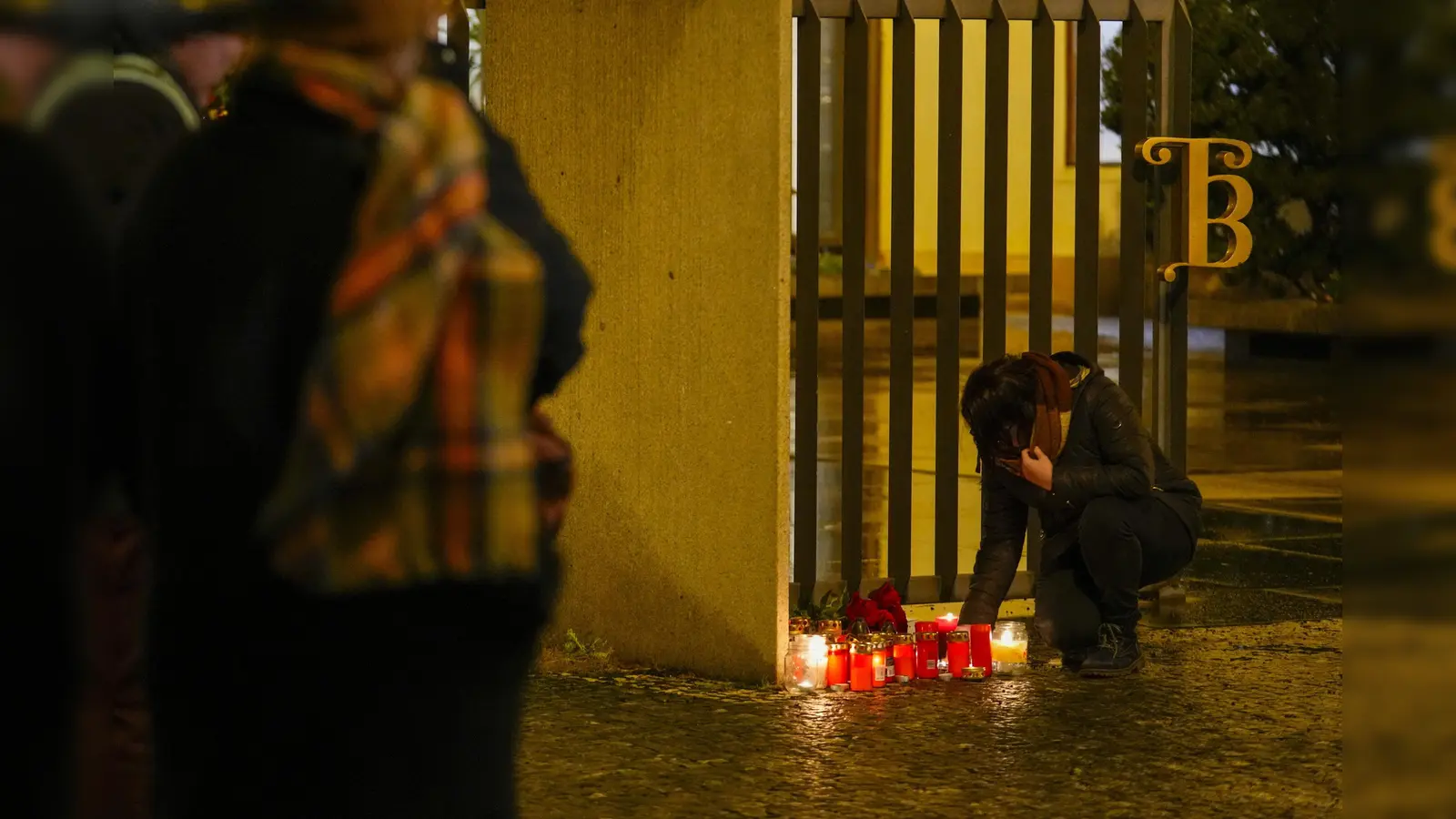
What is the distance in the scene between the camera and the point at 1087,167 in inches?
306

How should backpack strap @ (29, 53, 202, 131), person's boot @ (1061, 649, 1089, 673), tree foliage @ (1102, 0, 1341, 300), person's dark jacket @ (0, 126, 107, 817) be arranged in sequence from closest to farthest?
person's dark jacket @ (0, 126, 107, 817), backpack strap @ (29, 53, 202, 131), person's boot @ (1061, 649, 1089, 673), tree foliage @ (1102, 0, 1341, 300)

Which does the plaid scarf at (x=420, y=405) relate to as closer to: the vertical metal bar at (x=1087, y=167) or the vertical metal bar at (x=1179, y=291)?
the vertical metal bar at (x=1087, y=167)

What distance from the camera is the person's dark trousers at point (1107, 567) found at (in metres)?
6.81

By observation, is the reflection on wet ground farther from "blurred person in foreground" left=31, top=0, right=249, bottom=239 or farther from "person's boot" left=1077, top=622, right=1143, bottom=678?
"blurred person in foreground" left=31, top=0, right=249, bottom=239

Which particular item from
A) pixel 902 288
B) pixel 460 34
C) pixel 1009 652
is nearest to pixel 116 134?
pixel 460 34

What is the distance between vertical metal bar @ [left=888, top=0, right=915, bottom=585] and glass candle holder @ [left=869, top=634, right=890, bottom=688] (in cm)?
83

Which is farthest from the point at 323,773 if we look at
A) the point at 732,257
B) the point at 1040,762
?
the point at 732,257

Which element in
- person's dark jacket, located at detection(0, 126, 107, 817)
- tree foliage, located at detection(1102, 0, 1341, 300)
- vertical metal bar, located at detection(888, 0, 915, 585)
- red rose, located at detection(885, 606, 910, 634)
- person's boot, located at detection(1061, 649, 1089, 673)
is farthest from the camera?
tree foliage, located at detection(1102, 0, 1341, 300)

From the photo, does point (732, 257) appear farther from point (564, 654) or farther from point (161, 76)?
point (161, 76)

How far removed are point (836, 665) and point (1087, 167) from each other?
85.8 inches

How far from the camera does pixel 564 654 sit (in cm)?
701

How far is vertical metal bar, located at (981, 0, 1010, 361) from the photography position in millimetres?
7594

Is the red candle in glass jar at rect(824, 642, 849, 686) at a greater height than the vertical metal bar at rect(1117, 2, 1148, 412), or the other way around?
the vertical metal bar at rect(1117, 2, 1148, 412)

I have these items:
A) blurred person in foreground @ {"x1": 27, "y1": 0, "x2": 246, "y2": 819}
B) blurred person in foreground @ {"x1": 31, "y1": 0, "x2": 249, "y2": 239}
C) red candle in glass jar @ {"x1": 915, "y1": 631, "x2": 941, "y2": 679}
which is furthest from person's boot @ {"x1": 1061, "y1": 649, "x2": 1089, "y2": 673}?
blurred person in foreground @ {"x1": 27, "y1": 0, "x2": 246, "y2": 819}
